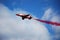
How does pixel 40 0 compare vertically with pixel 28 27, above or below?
above

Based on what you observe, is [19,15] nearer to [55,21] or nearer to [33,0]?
[33,0]

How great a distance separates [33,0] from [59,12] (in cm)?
40

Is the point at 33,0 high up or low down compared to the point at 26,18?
up

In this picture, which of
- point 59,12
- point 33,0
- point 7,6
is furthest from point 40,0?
point 7,6

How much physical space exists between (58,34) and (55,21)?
18cm

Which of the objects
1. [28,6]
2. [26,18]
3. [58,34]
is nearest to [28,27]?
[26,18]

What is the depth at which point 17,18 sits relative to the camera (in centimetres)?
203

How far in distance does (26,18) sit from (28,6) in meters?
0.17

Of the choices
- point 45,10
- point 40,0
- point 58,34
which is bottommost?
point 58,34

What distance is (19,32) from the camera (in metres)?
2.03

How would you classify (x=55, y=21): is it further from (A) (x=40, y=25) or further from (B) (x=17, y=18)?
(B) (x=17, y=18)

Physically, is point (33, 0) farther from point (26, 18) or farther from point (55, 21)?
point (55, 21)

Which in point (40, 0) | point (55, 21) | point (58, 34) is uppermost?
point (40, 0)

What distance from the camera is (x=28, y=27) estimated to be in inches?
80.1
